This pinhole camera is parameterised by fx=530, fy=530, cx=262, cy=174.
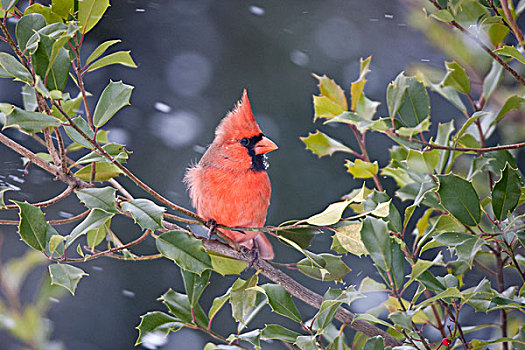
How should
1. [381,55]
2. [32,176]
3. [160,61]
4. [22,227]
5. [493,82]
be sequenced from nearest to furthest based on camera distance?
[22,227] → [493,82] → [32,176] → [160,61] → [381,55]

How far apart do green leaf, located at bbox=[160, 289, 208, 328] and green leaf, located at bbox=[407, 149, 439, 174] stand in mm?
363

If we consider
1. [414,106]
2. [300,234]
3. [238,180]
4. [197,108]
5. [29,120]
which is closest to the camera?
[29,120]

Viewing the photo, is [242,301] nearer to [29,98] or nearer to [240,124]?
[240,124]

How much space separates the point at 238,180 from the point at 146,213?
321 millimetres

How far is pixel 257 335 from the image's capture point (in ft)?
2.17

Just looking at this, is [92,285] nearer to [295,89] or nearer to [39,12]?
[295,89]

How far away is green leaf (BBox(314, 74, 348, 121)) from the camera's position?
80cm

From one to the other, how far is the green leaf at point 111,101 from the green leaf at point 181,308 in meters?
0.24

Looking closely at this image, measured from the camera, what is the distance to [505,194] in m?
0.64

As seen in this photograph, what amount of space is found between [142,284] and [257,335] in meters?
1.29

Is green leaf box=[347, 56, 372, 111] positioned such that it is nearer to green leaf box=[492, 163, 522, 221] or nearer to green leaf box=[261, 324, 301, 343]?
green leaf box=[492, 163, 522, 221]

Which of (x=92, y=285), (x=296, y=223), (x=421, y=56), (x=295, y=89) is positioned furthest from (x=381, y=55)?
(x=296, y=223)

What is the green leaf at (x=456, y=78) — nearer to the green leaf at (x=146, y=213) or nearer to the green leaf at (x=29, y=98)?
the green leaf at (x=146, y=213)

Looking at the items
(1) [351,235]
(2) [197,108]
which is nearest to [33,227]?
(1) [351,235]
